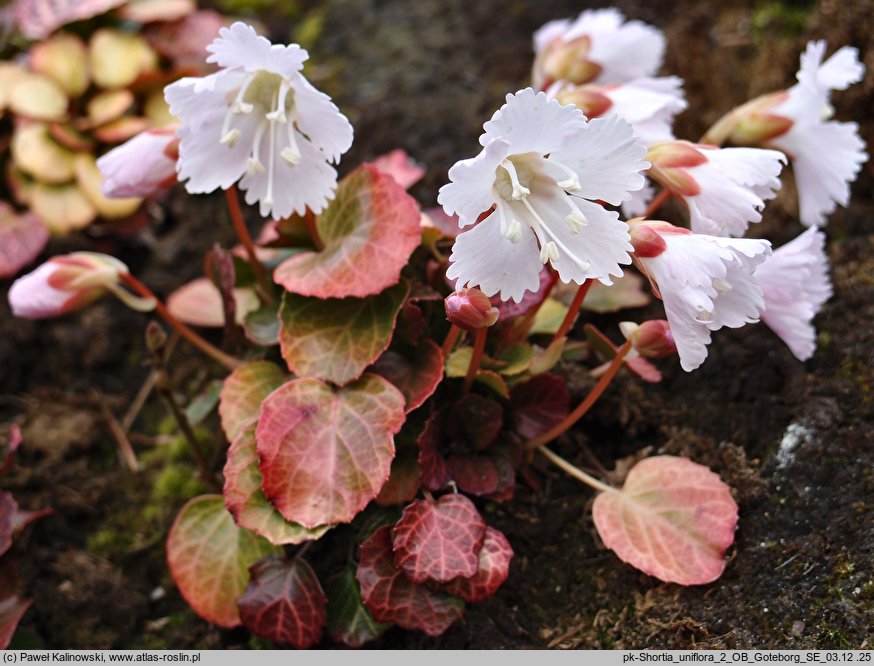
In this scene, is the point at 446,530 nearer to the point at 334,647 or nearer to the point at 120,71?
the point at 334,647

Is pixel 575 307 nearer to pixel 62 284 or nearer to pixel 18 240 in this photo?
pixel 62 284

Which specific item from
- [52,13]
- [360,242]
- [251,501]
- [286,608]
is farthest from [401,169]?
[52,13]

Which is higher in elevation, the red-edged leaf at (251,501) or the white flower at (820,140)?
the white flower at (820,140)

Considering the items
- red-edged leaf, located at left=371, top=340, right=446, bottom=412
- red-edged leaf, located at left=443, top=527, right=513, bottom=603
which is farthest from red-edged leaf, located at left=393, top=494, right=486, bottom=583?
red-edged leaf, located at left=371, top=340, right=446, bottom=412

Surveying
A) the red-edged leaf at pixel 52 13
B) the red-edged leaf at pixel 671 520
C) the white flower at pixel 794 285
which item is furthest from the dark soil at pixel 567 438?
the red-edged leaf at pixel 52 13

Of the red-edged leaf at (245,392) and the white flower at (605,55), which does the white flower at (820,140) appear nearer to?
the white flower at (605,55)

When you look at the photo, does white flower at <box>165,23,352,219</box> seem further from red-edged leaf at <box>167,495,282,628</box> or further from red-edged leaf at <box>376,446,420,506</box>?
red-edged leaf at <box>167,495,282,628</box>
